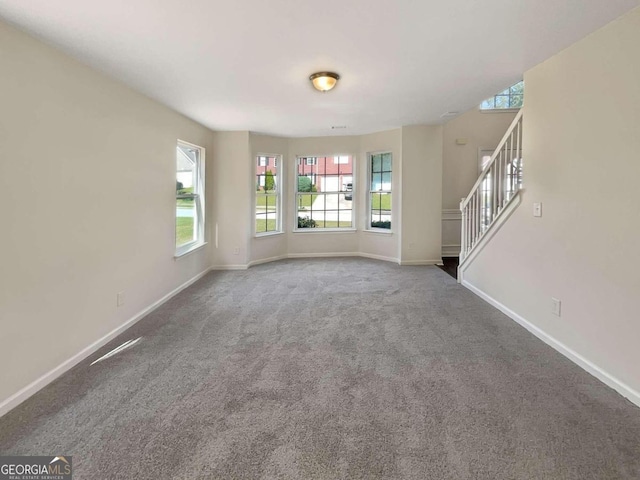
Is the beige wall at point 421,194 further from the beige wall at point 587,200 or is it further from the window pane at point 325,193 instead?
the beige wall at point 587,200

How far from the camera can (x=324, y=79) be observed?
318 centimetres

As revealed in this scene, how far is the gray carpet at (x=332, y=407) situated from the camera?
161 centimetres

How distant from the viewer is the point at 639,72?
6.84 feet

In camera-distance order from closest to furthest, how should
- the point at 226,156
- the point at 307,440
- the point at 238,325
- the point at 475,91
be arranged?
the point at 307,440 → the point at 238,325 → the point at 475,91 → the point at 226,156

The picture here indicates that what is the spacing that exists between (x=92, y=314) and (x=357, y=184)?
5.19 m

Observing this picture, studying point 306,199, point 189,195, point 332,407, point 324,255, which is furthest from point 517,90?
point 332,407

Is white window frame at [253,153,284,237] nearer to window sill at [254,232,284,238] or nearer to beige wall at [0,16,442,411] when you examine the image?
window sill at [254,232,284,238]

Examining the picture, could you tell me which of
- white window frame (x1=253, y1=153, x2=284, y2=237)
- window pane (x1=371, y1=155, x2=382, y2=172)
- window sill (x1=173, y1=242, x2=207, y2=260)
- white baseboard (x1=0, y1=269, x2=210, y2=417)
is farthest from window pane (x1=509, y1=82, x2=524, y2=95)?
white baseboard (x1=0, y1=269, x2=210, y2=417)

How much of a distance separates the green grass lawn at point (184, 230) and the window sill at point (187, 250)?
0.10 meters

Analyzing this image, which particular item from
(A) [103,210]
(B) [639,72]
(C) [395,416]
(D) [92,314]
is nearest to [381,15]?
(B) [639,72]

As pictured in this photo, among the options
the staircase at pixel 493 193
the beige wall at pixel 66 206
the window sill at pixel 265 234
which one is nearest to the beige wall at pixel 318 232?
the window sill at pixel 265 234

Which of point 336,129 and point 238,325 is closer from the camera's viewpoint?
point 238,325

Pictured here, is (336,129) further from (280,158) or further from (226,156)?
(226,156)

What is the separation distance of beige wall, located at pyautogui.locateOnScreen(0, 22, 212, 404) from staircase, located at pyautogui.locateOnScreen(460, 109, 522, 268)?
365 cm
